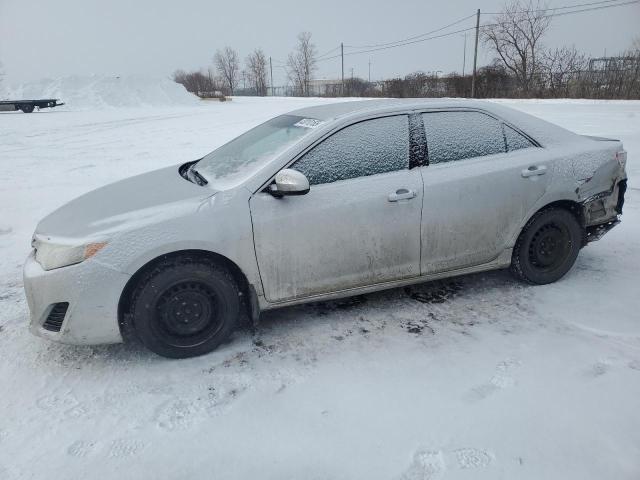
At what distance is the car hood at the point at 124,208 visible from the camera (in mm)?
2871

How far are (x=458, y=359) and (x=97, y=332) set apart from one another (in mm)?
2197

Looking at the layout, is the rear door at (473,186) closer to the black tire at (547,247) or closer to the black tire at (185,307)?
the black tire at (547,247)

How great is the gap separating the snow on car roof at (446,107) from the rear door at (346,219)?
122mm

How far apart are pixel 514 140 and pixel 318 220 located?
1764mm

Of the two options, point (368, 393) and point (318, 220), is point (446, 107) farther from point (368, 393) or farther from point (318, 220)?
point (368, 393)

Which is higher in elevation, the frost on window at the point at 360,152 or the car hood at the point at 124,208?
the frost on window at the point at 360,152

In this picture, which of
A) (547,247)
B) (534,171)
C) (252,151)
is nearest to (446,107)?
(534,171)

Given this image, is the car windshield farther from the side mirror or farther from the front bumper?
the front bumper

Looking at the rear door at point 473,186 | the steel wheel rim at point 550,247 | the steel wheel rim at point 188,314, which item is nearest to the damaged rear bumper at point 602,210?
the steel wheel rim at point 550,247

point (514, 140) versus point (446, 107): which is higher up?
point (446, 107)

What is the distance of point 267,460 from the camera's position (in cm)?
221

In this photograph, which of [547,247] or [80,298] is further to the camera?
[547,247]

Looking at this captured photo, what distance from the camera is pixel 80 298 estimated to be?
274 centimetres

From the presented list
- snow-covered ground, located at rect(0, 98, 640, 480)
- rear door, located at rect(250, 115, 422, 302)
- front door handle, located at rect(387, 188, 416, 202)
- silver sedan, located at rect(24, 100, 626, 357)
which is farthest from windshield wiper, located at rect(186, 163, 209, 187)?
front door handle, located at rect(387, 188, 416, 202)
